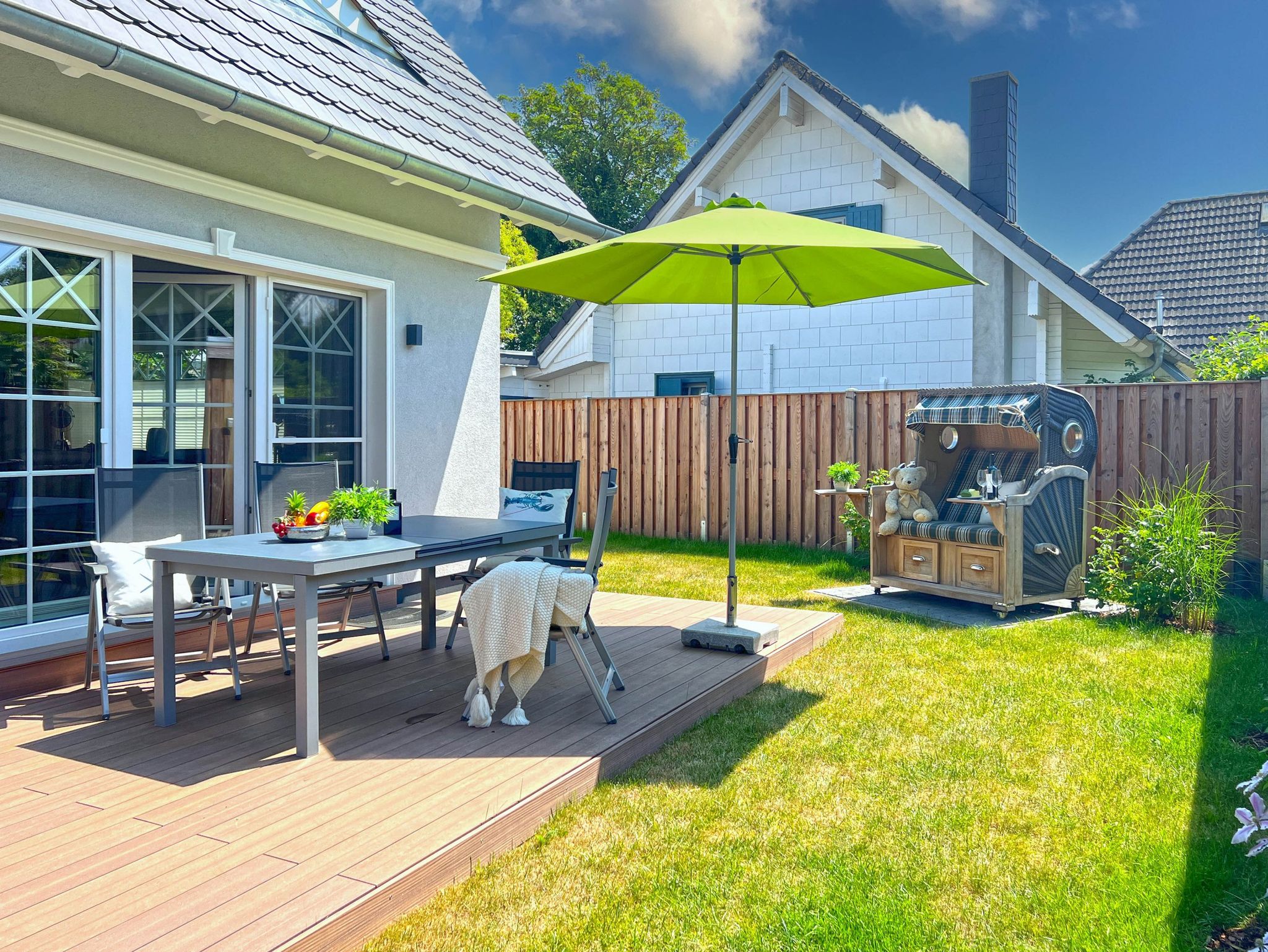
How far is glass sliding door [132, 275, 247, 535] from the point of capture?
5781 mm

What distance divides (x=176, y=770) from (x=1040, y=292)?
32.3 feet

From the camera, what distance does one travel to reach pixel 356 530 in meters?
4.04

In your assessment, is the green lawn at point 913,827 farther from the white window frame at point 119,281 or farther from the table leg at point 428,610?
the white window frame at point 119,281

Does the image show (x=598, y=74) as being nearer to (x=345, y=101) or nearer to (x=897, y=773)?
(x=345, y=101)

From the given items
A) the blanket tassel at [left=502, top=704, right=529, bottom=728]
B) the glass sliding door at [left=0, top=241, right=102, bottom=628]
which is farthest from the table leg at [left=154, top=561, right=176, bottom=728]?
the blanket tassel at [left=502, top=704, right=529, bottom=728]

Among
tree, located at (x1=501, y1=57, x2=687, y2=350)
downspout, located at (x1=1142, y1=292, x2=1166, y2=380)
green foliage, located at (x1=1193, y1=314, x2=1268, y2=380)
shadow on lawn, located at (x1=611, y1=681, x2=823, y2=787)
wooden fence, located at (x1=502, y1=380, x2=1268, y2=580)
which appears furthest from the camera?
tree, located at (x1=501, y1=57, x2=687, y2=350)

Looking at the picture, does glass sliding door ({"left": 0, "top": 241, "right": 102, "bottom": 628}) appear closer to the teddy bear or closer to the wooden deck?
the wooden deck

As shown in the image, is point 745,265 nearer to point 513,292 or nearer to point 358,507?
point 358,507

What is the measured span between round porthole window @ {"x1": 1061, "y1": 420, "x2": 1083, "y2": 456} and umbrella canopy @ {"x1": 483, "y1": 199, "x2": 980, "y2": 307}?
213 centimetres

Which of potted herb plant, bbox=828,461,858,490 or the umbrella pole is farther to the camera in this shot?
potted herb plant, bbox=828,461,858,490

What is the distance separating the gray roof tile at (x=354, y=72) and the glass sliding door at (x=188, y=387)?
142cm

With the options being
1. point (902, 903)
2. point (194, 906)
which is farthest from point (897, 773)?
point (194, 906)

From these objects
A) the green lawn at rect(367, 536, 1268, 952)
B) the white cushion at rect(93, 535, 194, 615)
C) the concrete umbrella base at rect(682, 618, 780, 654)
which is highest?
the white cushion at rect(93, 535, 194, 615)

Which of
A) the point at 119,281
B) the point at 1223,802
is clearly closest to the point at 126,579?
the point at 119,281
